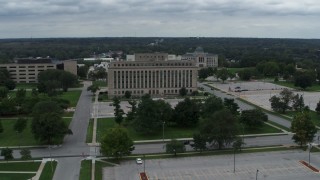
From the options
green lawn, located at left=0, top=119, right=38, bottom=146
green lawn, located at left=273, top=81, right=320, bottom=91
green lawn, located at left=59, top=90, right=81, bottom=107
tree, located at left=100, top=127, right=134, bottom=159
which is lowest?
green lawn, located at left=0, top=119, right=38, bottom=146

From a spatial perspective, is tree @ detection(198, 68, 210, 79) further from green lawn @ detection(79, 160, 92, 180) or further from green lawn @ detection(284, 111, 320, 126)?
green lawn @ detection(79, 160, 92, 180)

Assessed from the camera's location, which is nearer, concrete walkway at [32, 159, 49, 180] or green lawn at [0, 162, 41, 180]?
green lawn at [0, 162, 41, 180]

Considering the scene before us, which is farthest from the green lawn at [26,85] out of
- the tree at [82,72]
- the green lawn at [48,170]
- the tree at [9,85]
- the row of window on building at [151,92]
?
the green lawn at [48,170]

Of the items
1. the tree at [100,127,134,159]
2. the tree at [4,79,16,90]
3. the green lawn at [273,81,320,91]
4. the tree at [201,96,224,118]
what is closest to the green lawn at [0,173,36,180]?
the tree at [100,127,134,159]

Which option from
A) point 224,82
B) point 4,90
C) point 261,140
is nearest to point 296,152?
point 261,140

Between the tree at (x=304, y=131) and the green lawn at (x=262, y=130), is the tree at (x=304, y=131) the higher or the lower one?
the higher one

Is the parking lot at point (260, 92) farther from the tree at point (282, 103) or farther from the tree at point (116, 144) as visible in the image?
the tree at point (116, 144)

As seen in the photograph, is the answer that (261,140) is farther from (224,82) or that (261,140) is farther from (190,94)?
(224,82)
